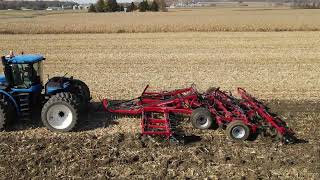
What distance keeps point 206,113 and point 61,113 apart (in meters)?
3.09

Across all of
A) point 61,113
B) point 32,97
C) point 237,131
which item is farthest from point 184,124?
point 32,97

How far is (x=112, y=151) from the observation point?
783cm

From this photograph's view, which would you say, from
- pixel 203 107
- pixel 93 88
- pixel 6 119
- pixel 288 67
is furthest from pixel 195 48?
pixel 6 119

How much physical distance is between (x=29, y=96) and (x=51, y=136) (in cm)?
103

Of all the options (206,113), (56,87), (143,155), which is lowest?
(143,155)

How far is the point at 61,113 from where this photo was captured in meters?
8.80

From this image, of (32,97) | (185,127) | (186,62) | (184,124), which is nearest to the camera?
(32,97)

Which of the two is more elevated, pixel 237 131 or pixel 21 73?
pixel 21 73

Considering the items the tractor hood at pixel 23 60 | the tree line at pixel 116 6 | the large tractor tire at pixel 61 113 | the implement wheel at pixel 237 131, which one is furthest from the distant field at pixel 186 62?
the tree line at pixel 116 6

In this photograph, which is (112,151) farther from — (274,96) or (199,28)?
(199,28)

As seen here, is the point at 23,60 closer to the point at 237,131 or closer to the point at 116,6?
the point at 237,131

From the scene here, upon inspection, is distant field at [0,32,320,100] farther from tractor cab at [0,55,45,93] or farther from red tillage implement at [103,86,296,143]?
tractor cab at [0,55,45,93]

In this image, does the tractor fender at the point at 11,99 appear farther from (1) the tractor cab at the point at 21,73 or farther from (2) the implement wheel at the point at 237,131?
(2) the implement wheel at the point at 237,131

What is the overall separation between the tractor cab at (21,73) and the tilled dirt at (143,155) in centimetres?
93
